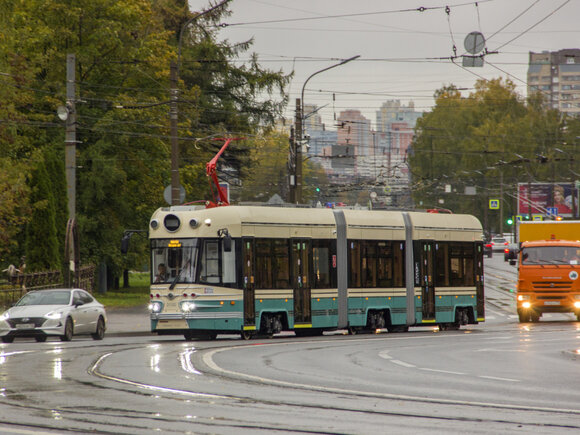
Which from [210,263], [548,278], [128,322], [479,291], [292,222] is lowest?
[128,322]

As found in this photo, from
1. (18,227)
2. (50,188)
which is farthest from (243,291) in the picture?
(18,227)

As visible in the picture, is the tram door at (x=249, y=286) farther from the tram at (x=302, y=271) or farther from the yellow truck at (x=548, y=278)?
the yellow truck at (x=548, y=278)

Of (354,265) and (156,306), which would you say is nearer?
(156,306)

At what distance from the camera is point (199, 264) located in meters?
25.8

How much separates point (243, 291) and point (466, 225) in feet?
30.5

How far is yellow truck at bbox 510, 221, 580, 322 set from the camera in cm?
3719

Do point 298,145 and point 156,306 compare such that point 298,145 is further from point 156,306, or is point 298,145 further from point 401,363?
point 401,363

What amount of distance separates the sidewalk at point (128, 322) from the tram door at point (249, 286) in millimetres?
5405

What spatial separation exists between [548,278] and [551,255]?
81 centimetres

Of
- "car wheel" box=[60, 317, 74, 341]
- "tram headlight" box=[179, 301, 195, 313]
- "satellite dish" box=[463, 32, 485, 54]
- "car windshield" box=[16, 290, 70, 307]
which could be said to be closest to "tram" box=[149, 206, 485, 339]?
"tram headlight" box=[179, 301, 195, 313]

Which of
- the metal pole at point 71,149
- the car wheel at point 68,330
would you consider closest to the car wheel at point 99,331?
the car wheel at point 68,330

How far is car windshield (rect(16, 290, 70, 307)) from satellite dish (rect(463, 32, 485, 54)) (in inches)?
634

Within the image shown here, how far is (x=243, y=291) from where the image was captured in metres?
25.8

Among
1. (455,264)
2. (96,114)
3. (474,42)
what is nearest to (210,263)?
(455,264)
